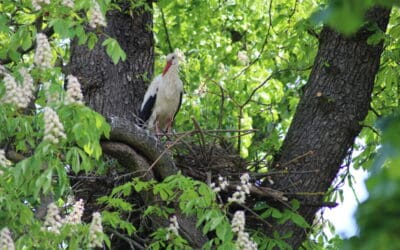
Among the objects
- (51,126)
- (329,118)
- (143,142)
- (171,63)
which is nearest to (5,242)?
(51,126)

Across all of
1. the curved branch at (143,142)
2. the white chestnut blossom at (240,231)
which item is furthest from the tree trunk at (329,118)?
the white chestnut blossom at (240,231)

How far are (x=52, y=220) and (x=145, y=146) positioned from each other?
1.50 meters

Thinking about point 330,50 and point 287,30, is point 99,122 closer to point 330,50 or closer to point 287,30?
point 330,50

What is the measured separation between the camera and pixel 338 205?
18.9 ft

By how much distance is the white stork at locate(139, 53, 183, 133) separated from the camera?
25.4ft

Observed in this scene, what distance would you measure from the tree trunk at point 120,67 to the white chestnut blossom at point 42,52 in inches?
78.3

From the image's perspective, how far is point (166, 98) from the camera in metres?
8.09

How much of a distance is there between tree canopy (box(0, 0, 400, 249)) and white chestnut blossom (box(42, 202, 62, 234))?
2 cm

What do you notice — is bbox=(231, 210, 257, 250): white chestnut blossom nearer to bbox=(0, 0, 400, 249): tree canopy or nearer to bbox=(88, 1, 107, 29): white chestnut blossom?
bbox=(0, 0, 400, 249): tree canopy

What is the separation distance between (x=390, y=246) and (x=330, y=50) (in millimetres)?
4567

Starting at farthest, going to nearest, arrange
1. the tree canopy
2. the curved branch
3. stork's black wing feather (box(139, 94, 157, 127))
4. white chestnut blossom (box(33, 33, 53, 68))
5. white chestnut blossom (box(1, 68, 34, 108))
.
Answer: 1. stork's black wing feather (box(139, 94, 157, 127))
2. the curved branch
3. the tree canopy
4. white chestnut blossom (box(33, 33, 53, 68))
5. white chestnut blossom (box(1, 68, 34, 108))

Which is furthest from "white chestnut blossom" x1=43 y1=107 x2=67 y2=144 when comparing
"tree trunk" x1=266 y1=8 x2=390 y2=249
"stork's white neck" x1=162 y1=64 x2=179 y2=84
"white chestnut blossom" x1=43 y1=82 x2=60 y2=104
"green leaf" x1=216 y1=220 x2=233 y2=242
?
"stork's white neck" x1=162 y1=64 x2=179 y2=84

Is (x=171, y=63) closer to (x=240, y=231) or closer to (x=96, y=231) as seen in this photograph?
(x=240, y=231)

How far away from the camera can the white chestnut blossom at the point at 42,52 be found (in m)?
3.90
